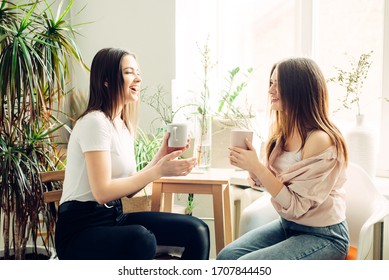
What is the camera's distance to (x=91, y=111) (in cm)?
179

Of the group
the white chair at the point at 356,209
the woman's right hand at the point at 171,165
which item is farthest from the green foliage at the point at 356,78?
the woman's right hand at the point at 171,165

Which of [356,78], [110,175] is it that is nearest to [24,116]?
[110,175]

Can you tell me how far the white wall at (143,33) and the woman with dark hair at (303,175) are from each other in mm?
1645

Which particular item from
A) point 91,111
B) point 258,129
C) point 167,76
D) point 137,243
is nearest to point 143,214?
point 137,243

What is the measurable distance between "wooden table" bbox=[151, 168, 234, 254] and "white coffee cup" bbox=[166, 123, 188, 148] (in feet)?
0.99

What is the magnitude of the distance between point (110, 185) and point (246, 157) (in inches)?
19.2

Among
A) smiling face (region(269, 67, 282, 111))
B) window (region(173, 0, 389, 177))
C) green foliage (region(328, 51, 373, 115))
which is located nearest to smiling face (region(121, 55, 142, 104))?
smiling face (region(269, 67, 282, 111))

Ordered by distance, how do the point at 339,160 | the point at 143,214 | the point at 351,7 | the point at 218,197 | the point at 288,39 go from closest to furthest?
the point at 339,160 → the point at 143,214 → the point at 218,197 → the point at 351,7 → the point at 288,39

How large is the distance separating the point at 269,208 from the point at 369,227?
46 centimetres

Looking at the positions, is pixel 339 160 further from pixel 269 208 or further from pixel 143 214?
pixel 143 214

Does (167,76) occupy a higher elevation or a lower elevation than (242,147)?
higher

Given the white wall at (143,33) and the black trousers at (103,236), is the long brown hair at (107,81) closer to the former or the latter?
the black trousers at (103,236)

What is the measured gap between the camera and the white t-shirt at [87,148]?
5.59 ft

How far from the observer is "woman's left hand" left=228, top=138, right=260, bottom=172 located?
1.67 metres
